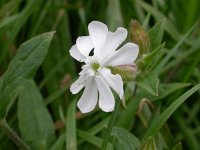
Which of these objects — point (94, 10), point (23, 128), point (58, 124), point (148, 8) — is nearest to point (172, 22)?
point (148, 8)

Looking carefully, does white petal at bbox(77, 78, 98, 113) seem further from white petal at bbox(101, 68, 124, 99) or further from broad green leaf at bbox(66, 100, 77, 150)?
broad green leaf at bbox(66, 100, 77, 150)

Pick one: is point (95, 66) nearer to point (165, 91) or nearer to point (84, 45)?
point (84, 45)

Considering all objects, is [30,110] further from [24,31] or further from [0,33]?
[24,31]

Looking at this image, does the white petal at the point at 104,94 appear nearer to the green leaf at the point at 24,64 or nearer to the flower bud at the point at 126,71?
the flower bud at the point at 126,71

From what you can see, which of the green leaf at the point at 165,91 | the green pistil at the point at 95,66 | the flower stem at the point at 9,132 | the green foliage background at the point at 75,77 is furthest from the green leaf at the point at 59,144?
the green pistil at the point at 95,66

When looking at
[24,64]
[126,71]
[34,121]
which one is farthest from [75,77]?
[126,71]
